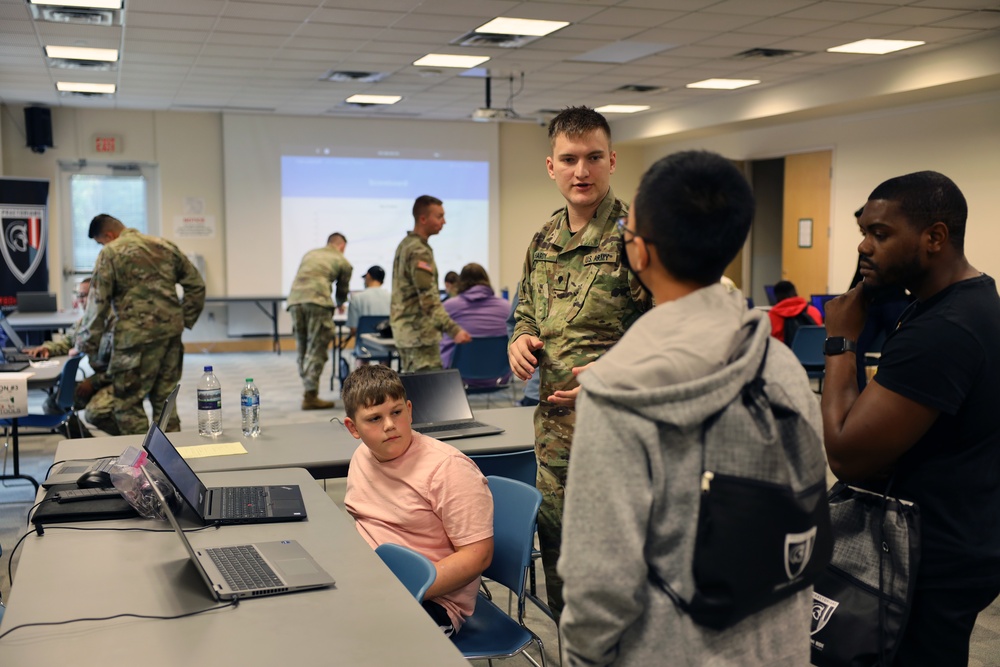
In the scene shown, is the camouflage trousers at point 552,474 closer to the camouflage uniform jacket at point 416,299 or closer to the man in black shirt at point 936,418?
the man in black shirt at point 936,418

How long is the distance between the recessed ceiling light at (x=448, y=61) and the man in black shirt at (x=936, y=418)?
22.3 feet

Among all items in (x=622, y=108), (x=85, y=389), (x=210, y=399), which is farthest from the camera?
(x=622, y=108)

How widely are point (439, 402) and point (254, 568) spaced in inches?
67.6

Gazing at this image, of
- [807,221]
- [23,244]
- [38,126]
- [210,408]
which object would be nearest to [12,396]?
[210,408]

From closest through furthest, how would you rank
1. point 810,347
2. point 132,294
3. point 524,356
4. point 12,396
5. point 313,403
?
point 524,356, point 12,396, point 132,294, point 810,347, point 313,403

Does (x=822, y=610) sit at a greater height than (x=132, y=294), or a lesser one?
lesser

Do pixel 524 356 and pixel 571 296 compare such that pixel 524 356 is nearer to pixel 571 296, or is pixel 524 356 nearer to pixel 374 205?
pixel 571 296

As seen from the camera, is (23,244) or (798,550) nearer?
(798,550)

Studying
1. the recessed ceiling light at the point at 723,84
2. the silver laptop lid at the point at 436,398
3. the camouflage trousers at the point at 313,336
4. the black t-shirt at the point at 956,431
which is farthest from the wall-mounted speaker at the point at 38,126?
the black t-shirt at the point at 956,431

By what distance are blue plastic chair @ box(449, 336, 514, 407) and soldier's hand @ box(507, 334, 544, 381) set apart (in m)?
3.86

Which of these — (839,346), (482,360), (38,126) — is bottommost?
(482,360)

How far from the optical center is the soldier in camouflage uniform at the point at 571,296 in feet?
7.44

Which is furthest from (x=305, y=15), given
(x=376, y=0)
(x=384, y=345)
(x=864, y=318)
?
(x=864, y=318)

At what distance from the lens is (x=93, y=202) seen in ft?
37.9
